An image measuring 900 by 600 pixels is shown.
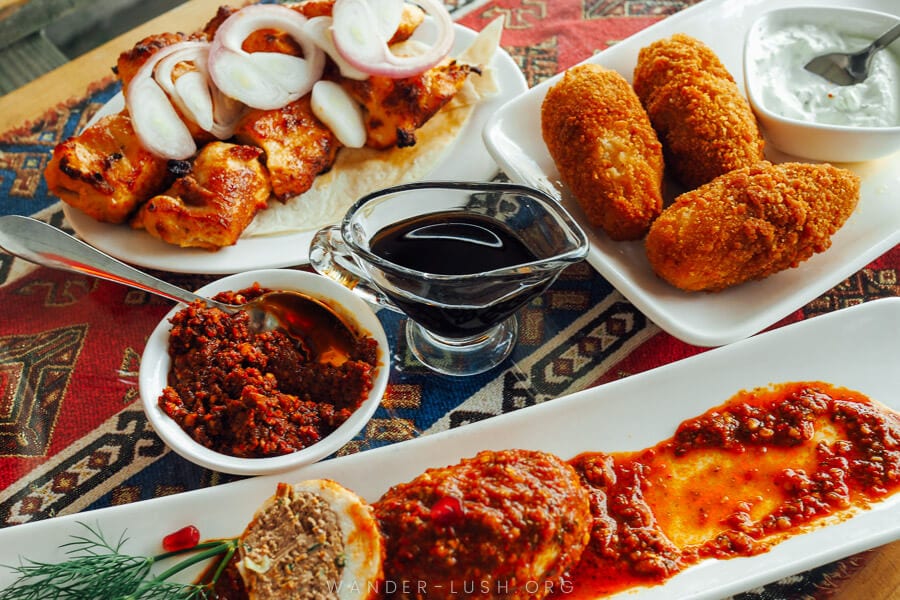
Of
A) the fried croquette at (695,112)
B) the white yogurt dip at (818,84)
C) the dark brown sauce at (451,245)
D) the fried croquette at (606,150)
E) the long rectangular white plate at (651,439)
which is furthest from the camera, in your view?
the white yogurt dip at (818,84)

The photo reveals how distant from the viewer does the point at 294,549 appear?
6.81 feet

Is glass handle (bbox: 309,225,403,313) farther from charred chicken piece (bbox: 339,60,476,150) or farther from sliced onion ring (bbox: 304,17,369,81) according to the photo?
sliced onion ring (bbox: 304,17,369,81)

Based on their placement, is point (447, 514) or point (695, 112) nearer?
point (447, 514)

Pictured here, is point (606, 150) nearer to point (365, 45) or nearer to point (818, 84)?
point (818, 84)

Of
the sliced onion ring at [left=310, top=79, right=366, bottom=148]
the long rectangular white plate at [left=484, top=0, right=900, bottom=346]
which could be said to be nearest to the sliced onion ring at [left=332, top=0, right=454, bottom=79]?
the sliced onion ring at [left=310, top=79, right=366, bottom=148]

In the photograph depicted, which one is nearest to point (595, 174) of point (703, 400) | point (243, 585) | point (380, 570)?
point (703, 400)

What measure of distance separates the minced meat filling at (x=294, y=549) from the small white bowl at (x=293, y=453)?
0.21 meters

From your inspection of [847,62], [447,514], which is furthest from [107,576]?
[847,62]

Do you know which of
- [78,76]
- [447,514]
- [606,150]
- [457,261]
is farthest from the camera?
[78,76]

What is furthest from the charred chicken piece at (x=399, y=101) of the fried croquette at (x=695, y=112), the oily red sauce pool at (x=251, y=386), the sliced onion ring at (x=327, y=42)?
the oily red sauce pool at (x=251, y=386)

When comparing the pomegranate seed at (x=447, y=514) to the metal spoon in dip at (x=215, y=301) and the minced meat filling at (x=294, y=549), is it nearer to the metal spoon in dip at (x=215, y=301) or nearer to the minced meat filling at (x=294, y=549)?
the minced meat filling at (x=294, y=549)

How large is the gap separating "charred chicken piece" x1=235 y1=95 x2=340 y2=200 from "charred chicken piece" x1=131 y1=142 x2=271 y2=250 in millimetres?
52

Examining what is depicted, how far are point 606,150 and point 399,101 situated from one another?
0.90 m

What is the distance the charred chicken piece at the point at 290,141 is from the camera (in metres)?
3.11
